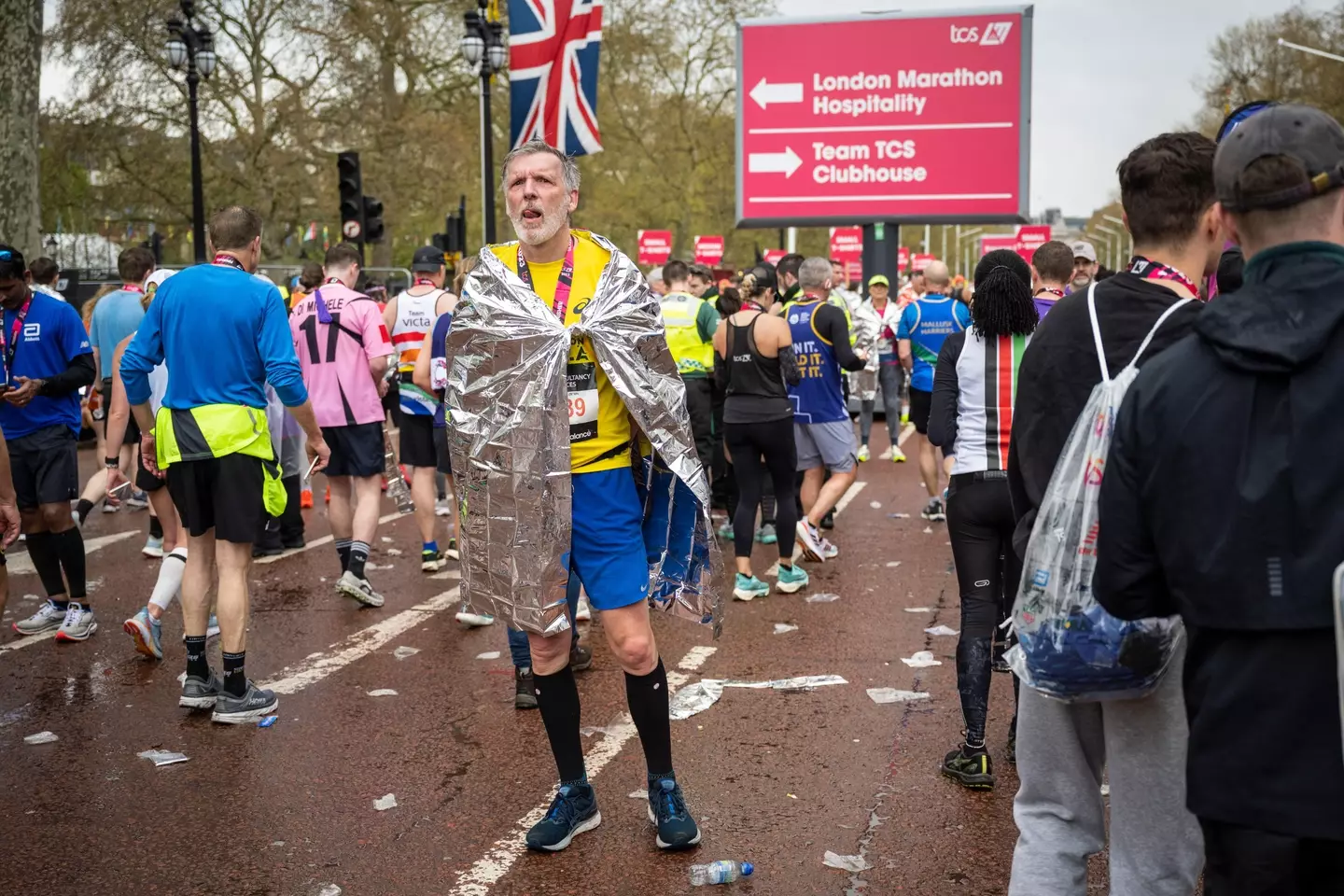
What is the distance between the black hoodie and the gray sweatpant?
541 mm

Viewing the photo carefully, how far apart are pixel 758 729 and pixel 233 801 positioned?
2.04 meters

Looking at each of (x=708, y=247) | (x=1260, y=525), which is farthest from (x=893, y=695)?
(x=708, y=247)

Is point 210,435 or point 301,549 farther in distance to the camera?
point 301,549

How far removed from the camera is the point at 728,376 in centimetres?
838

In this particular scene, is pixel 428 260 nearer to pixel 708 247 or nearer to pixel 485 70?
pixel 485 70

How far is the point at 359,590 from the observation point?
8.00 m

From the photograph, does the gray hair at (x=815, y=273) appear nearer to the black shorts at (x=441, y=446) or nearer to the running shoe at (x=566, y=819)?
the black shorts at (x=441, y=446)

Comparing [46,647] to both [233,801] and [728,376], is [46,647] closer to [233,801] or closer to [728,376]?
[233,801]

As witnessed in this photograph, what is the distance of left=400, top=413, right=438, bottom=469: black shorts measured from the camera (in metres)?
8.89

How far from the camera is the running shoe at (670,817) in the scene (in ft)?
13.9

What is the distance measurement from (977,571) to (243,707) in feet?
10.3

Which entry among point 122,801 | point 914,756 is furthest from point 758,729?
point 122,801

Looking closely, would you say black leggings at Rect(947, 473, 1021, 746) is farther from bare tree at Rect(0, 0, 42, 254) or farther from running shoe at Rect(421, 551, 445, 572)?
bare tree at Rect(0, 0, 42, 254)

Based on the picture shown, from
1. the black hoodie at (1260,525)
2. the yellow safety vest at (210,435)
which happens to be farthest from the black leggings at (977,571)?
the yellow safety vest at (210,435)
